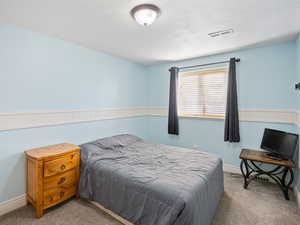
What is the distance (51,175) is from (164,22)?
93.0 inches

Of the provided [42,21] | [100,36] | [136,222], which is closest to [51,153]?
[136,222]

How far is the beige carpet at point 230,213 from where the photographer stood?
1787 mm

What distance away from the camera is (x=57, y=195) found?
201 cm

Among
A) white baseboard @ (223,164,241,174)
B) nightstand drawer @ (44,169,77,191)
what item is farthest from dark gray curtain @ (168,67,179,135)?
nightstand drawer @ (44,169,77,191)

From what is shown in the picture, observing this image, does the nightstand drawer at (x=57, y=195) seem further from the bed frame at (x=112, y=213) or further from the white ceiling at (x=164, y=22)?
the white ceiling at (x=164, y=22)

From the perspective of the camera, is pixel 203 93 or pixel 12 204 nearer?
pixel 12 204

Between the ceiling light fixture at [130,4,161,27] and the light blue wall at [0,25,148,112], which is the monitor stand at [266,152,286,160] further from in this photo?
the light blue wall at [0,25,148,112]

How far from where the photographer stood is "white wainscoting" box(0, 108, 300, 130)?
6.54ft

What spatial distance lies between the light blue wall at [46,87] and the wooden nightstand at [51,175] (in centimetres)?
19

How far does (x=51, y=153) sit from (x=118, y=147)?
1.11 metres

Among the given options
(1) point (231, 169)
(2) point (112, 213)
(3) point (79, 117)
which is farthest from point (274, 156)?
(3) point (79, 117)

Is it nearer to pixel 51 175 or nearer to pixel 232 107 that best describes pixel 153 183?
pixel 51 175

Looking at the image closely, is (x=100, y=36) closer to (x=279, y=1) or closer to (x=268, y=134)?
(x=279, y=1)

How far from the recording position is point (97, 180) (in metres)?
2.03
